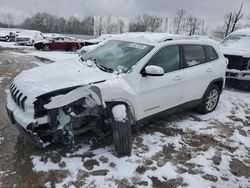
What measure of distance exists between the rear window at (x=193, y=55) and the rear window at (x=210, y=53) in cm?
15

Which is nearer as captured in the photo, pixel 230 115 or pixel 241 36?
pixel 230 115

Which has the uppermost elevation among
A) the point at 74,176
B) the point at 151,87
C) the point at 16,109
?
the point at 151,87

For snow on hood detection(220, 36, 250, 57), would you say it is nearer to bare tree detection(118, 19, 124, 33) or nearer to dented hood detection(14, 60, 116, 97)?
dented hood detection(14, 60, 116, 97)

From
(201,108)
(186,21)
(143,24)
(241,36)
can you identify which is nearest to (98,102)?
(201,108)

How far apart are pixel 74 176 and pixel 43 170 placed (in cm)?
43

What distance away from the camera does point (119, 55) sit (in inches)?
184

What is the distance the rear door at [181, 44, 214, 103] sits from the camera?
5.07m

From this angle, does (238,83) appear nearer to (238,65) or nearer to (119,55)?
(238,65)

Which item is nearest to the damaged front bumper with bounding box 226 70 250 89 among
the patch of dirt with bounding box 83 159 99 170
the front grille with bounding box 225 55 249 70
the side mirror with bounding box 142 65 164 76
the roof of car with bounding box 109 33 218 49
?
the front grille with bounding box 225 55 249 70

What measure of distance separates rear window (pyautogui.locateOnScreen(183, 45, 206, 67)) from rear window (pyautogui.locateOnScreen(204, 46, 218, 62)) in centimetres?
15

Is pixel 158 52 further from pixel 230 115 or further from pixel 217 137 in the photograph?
pixel 230 115

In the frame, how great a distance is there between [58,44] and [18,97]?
65.5 ft

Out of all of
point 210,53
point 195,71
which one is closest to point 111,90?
point 195,71

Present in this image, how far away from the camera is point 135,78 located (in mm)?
4133
